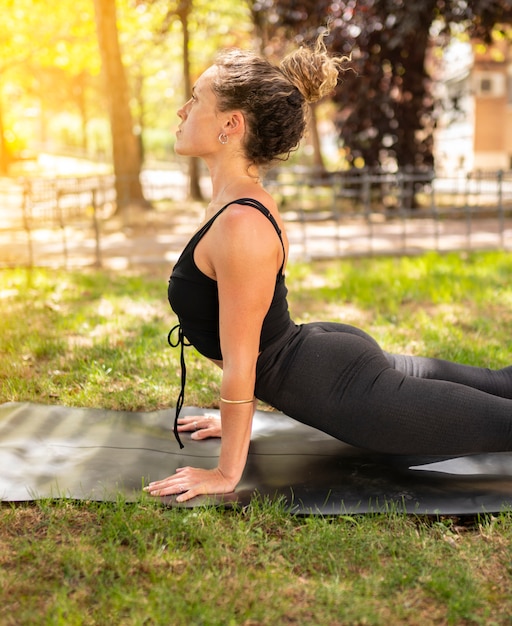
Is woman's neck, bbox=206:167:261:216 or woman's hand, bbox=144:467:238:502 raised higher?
woman's neck, bbox=206:167:261:216

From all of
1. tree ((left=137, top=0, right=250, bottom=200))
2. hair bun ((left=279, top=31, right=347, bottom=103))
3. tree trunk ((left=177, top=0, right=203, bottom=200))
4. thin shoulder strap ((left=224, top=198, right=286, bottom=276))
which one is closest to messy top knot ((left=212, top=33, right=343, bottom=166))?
hair bun ((left=279, top=31, right=347, bottom=103))

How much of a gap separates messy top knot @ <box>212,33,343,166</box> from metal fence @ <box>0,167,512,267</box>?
5820mm

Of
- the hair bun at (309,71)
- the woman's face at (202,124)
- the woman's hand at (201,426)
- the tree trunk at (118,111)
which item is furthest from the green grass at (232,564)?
the tree trunk at (118,111)

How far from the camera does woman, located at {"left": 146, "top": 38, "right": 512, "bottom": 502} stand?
2.58m

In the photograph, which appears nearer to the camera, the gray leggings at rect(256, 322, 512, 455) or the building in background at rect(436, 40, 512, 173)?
the gray leggings at rect(256, 322, 512, 455)

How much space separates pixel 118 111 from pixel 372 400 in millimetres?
11793

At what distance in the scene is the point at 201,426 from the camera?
Result: 3.40m

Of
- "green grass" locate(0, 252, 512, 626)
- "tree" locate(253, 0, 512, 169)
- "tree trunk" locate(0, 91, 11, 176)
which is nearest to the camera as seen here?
"green grass" locate(0, 252, 512, 626)

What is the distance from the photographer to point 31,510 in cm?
265

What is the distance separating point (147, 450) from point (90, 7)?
653 inches

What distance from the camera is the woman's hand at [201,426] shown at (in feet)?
10.9

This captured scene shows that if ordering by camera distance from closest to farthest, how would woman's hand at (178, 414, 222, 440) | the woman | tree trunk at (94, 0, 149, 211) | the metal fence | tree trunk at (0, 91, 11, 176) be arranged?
1. the woman
2. woman's hand at (178, 414, 222, 440)
3. the metal fence
4. tree trunk at (94, 0, 149, 211)
5. tree trunk at (0, 91, 11, 176)

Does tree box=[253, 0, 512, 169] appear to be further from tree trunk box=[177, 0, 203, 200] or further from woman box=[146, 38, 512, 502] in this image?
woman box=[146, 38, 512, 502]

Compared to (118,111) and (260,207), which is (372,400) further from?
(118,111)
